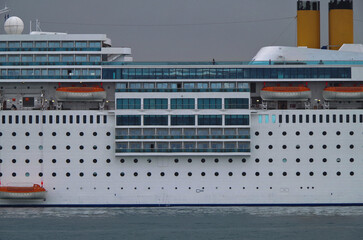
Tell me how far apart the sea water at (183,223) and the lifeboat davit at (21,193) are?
1.99 feet

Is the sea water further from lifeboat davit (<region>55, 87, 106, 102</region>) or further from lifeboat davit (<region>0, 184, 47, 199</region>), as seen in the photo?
lifeboat davit (<region>55, 87, 106, 102</region>)

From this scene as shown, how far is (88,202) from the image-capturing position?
50.2 metres

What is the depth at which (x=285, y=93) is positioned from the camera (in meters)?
50.8

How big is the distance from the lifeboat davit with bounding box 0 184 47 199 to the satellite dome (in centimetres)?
773

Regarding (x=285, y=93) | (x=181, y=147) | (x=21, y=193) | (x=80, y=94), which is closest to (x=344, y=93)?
(x=285, y=93)

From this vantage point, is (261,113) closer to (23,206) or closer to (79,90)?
(79,90)

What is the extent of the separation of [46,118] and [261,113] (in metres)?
9.99

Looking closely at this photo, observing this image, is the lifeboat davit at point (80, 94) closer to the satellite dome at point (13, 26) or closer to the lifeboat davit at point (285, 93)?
the satellite dome at point (13, 26)

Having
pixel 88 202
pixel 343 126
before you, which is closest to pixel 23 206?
pixel 88 202

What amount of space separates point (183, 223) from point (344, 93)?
1047 cm

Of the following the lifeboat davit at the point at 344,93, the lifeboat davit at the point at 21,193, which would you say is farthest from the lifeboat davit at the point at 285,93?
the lifeboat davit at the point at 21,193

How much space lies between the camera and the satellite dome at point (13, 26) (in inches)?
2052

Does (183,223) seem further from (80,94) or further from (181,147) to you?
(80,94)

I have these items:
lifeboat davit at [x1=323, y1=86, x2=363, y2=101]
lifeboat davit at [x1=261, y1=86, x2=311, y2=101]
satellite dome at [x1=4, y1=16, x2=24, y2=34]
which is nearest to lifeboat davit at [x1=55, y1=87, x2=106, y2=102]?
satellite dome at [x1=4, y1=16, x2=24, y2=34]
